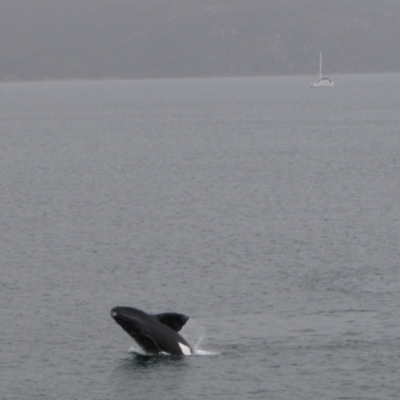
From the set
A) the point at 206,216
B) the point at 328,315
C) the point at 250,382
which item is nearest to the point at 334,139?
the point at 206,216

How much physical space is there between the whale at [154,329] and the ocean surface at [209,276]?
64 centimetres

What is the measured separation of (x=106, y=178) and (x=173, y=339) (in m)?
69.2

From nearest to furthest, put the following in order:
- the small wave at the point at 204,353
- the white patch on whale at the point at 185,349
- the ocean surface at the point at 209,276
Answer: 1. the ocean surface at the point at 209,276
2. the white patch on whale at the point at 185,349
3. the small wave at the point at 204,353

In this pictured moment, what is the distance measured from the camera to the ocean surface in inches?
1923

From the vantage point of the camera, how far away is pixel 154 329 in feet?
166

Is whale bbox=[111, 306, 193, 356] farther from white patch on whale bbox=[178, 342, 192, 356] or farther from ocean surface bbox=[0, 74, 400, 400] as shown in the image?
ocean surface bbox=[0, 74, 400, 400]

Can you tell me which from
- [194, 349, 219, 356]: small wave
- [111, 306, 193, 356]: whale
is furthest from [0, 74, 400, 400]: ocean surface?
[111, 306, 193, 356]: whale

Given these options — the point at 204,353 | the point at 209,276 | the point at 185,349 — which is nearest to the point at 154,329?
the point at 185,349

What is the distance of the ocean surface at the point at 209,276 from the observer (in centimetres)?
4884

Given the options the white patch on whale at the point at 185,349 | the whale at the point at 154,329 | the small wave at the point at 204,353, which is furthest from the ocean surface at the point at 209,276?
the whale at the point at 154,329

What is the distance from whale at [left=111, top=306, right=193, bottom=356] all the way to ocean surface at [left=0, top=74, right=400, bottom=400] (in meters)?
0.64

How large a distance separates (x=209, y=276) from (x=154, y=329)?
17039 mm

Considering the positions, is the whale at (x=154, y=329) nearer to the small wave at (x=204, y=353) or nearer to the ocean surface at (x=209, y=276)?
the small wave at (x=204, y=353)

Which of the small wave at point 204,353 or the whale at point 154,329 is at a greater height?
the whale at point 154,329
